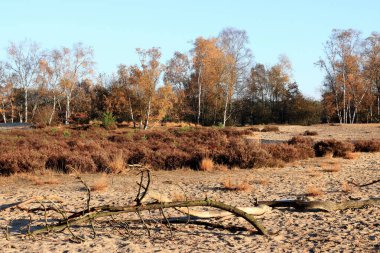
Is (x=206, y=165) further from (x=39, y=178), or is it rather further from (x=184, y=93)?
(x=184, y=93)

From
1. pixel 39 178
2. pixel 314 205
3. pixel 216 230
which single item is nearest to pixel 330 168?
pixel 314 205

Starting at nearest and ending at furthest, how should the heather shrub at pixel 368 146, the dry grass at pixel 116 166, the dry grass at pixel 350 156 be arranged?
the dry grass at pixel 116 166 → the dry grass at pixel 350 156 → the heather shrub at pixel 368 146

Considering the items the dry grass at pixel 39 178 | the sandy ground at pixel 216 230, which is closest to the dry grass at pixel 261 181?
the sandy ground at pixel 216 230

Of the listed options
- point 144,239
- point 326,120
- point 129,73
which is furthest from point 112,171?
point 326,120

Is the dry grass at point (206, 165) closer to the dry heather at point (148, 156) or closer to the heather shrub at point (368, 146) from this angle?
the dry heather at point (148, 156)

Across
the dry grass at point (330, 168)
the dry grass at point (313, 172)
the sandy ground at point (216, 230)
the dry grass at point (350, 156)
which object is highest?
the dry grass at point (350, 156)

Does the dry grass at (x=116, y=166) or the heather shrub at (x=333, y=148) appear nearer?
the dry grass at (x=116, y=166)

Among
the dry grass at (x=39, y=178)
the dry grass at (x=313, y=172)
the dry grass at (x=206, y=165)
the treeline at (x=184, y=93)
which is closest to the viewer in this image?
the dry grass at (x=39, y=178)

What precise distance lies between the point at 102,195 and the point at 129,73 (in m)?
31.9

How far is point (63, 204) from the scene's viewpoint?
859 cm

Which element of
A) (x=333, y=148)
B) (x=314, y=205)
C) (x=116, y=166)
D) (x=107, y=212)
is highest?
(x=333, y=148)

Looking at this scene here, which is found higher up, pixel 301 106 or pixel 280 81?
pixel 280 81

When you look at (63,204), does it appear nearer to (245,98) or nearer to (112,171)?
(112,171)

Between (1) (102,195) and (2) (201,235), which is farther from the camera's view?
(1) (102,195)
